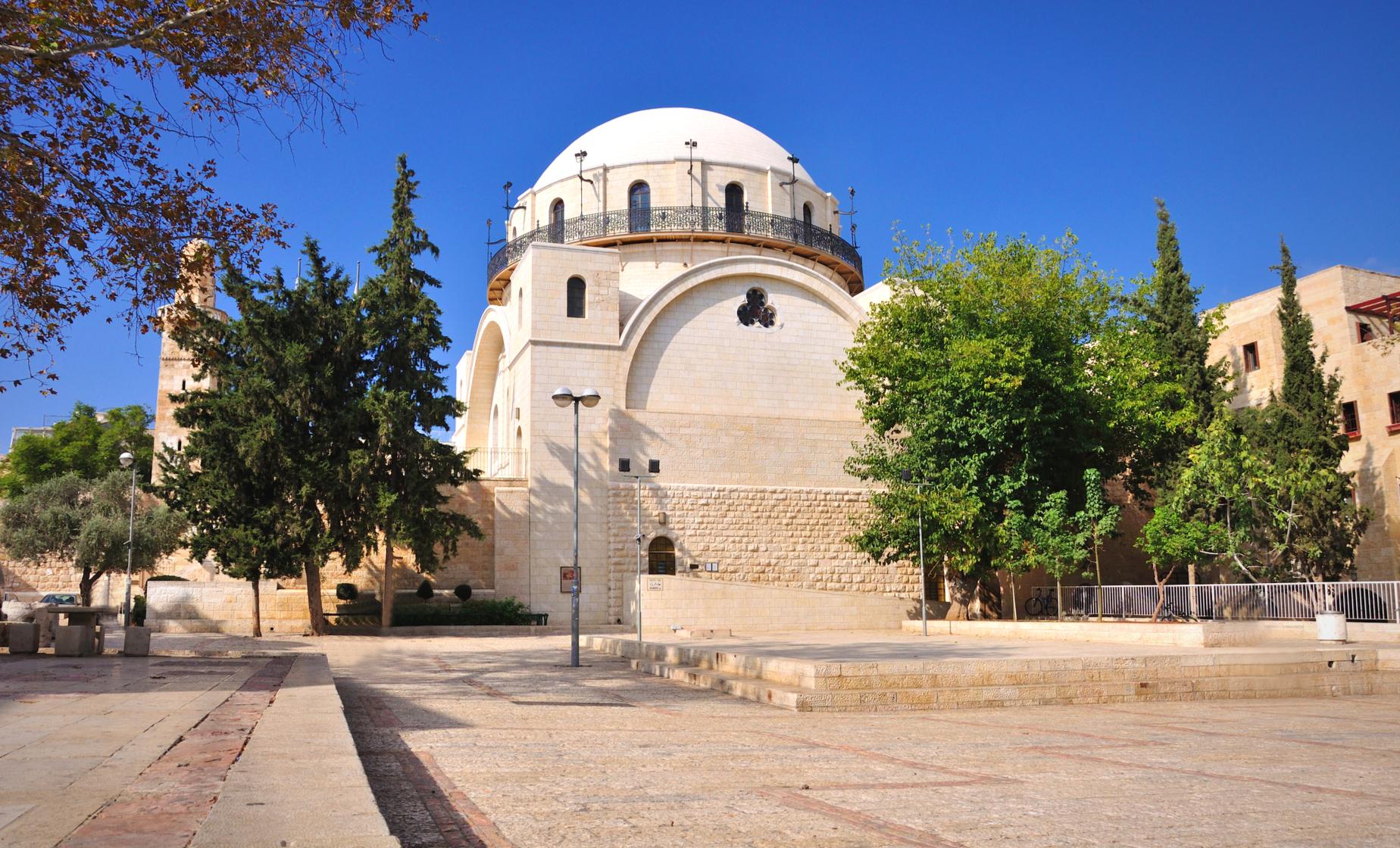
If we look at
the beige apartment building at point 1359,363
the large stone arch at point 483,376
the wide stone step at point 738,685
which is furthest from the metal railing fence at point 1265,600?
the large stone arch at point 483,376

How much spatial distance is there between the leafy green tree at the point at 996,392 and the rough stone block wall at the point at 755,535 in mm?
1793

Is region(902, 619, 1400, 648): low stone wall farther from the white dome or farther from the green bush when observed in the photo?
the white dome

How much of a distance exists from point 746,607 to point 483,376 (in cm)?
1314

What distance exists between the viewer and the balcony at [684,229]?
26594 mm

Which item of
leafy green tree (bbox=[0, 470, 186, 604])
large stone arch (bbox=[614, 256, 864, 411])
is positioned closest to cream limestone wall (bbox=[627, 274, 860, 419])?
large stone arch (bbox=[614, 256, 864, 411])

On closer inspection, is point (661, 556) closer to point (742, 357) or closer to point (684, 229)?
point (742, 357)

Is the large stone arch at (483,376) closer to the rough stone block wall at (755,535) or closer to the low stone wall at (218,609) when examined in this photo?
the rough stone block wall at (755,535)

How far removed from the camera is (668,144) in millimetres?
27922

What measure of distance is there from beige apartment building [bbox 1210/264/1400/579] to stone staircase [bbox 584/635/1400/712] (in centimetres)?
1185

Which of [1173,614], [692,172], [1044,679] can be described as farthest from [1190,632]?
[692,172]

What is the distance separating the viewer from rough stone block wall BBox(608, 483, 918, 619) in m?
23.4

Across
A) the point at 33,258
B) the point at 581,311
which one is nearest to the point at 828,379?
the point at 581,311

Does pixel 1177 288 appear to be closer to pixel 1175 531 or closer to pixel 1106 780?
pixel 1175 531

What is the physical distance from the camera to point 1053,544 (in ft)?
63.9
